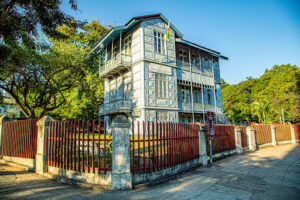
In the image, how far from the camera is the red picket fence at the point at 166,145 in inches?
202

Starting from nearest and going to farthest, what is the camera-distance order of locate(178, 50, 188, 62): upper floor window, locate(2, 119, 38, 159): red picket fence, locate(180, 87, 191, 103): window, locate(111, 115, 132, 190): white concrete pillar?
locate(111, 115, 132, 190): white concrete pillar → locate(2, 119, 38, 159): red picket fence → locate(180, 87, 191, 103): window → locate(178, 50, 188, 62): upper floor window

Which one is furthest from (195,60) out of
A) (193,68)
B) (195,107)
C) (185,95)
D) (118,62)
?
(118,62)

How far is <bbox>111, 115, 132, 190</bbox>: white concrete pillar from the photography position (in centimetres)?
455

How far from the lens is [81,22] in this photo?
798 cm

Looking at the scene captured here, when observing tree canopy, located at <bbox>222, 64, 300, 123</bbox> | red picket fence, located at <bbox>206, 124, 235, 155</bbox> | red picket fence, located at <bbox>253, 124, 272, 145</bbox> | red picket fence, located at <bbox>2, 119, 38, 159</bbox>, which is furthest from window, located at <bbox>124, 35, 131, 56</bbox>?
tree canopy, located at <bbox>222, 64, 300, 123</bbox>

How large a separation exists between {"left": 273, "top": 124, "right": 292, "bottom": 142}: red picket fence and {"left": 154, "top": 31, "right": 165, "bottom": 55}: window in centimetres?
1272

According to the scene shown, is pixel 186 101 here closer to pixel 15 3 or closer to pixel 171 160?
pixel 171 160

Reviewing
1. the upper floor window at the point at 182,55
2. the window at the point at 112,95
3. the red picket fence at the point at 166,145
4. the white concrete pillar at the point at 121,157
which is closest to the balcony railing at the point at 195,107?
the upper floor window at the point at 182,55

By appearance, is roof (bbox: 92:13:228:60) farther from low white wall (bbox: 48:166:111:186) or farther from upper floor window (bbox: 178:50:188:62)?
low white wall (bbox: 48:166:111:186)

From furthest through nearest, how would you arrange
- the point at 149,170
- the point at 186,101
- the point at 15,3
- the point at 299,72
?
the point at 299,72
the point at 186,101
the point at 15,3
the point at 149,170

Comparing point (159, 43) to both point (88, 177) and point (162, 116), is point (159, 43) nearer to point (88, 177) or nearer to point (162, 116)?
point (162, 116)

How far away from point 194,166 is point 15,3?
9739 mm

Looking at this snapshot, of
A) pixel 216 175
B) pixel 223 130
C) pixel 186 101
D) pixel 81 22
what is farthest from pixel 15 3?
pixel 186 101

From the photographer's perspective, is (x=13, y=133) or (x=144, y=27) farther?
(x=144, y=27)
